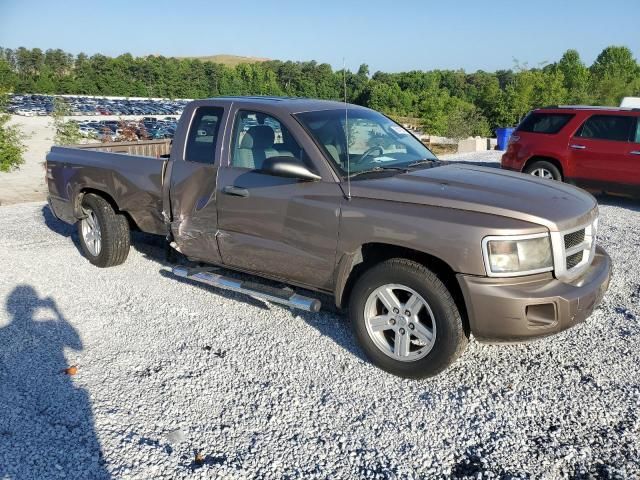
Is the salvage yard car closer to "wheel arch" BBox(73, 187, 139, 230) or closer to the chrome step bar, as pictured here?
the chrome step bar

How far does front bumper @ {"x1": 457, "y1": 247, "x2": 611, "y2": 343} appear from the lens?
320 centimetres

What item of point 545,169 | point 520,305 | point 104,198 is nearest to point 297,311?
point 520,305

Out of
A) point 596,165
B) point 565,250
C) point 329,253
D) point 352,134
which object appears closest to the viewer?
point 565,250

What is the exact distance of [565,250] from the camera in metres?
3.39

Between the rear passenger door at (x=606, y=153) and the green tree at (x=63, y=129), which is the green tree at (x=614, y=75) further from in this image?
the green tree at (x=63, y=129)

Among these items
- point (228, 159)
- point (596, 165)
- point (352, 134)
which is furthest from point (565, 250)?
point (596, 165)

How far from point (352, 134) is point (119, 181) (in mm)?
2628

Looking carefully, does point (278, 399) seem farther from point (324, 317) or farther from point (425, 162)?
point (425, 162)

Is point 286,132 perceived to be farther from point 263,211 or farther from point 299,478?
point 299,478

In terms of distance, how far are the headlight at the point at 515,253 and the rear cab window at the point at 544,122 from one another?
790 cm

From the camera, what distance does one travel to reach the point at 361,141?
14.5ft

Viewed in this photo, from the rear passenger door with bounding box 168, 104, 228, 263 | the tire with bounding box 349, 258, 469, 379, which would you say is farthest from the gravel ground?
the rear passenger door with bounding box 168, 104, 228, 263

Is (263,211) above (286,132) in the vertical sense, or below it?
below

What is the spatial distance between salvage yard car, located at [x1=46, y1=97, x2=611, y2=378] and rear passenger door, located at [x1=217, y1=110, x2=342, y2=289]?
1 centimetres
